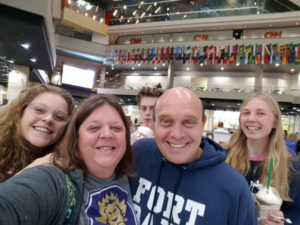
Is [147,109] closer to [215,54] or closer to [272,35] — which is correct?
[215,54]

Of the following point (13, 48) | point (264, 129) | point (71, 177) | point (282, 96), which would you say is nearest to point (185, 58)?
point (282, 96)

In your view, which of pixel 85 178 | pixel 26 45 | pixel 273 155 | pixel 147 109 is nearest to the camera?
pixel 85 178

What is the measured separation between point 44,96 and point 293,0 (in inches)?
845

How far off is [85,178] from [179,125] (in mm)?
645

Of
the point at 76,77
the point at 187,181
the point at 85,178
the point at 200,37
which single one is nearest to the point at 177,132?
the point at 187,181

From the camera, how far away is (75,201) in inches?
43.1

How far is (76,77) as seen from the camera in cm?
1140

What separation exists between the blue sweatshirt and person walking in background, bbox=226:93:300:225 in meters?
0.81

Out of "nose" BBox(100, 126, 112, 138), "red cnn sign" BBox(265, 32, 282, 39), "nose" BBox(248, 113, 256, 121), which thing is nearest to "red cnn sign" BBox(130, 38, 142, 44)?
"red cnn sign" BBox(265, 32, 282, 39)

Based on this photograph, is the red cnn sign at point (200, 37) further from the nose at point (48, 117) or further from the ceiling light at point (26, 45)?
the nose at point (48, 117)

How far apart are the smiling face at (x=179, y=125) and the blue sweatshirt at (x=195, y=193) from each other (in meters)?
0.09

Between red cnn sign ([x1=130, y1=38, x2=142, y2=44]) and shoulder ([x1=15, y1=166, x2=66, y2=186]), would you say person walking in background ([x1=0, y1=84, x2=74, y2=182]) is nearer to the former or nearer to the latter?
shoulder ([x1=15, y1=166, x2=66, y2=186])

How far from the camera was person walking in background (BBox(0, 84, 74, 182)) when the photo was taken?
1856 millimetres

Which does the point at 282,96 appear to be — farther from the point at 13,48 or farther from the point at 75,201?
the point at 75,201
